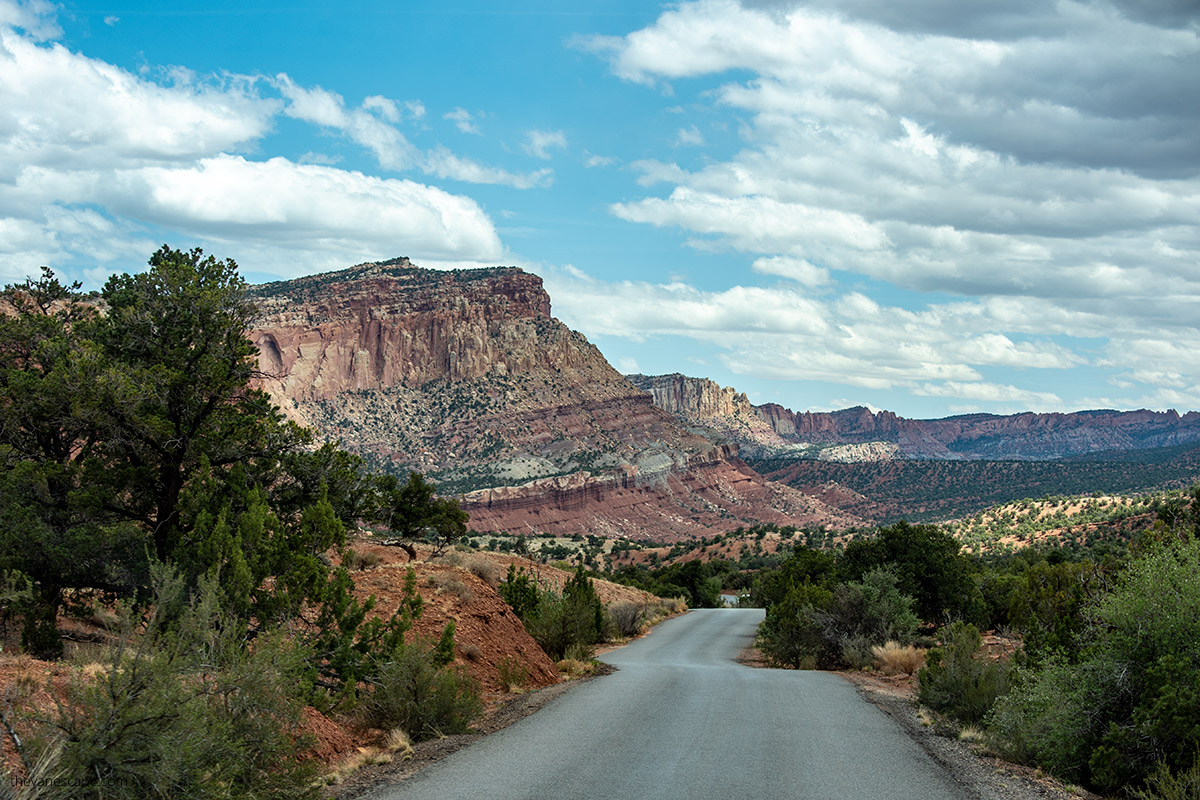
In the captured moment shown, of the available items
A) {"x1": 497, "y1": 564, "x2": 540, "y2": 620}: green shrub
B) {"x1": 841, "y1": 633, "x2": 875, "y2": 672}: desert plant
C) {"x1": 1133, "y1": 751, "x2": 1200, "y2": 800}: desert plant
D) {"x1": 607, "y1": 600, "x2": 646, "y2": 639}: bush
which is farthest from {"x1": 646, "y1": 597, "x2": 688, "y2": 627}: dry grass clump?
{"x1": 1133, "y1": 751, "x2": 1200, "y2": 800}: desert plant

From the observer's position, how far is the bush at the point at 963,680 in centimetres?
1422

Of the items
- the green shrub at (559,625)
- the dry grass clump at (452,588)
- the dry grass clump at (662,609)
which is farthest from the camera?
the dry grass clump at (662,609)

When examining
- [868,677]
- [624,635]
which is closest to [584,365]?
[624,635]

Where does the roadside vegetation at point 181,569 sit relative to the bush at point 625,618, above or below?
above

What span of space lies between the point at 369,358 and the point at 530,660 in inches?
5964

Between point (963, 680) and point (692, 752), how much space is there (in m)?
6.39

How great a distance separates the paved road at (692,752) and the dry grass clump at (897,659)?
503cm

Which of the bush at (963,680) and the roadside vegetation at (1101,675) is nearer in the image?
the roadside vegetation at (1101,675)

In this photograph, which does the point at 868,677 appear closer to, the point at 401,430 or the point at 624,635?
the point at 624,635

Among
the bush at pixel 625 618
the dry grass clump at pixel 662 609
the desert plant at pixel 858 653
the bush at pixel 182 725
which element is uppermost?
the bush at pixel 182 725

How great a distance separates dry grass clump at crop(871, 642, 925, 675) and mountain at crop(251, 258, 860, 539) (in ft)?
309

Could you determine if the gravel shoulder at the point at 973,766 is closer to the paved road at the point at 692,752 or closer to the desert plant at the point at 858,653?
the paved road at the point at 692,752

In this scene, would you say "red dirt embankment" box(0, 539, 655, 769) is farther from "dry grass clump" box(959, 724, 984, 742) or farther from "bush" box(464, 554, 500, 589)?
"dry grass clump" box(959, 724, 984, 742)

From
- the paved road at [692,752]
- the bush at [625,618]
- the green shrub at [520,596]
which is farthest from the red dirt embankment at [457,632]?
the bush at [625,618]
